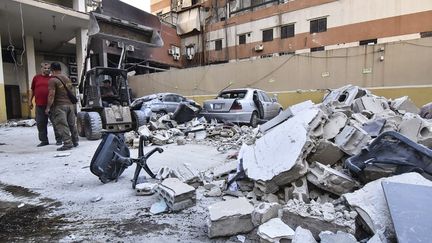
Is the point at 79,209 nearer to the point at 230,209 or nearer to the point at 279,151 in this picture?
the point at 230,209

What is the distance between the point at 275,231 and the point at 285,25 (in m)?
23.1

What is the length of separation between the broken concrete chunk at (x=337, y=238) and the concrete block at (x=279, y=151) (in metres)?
0.98

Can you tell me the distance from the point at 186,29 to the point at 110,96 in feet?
71.7

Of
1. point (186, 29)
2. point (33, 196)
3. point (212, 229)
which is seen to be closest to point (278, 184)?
point (212, 229)

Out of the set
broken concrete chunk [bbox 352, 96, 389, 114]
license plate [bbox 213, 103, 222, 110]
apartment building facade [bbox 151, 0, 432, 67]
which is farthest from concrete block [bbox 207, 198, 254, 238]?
apartment building facade [bbox 151, 0, 432, 67]

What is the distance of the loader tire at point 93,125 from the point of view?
8156 mm

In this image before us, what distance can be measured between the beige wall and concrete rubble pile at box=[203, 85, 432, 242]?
31.8 feet

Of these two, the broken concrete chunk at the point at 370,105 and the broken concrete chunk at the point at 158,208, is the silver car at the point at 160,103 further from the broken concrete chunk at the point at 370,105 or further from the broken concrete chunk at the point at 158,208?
the broken concrete chunk at the point at 158,208

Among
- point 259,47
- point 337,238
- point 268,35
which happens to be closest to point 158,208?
point 337,238

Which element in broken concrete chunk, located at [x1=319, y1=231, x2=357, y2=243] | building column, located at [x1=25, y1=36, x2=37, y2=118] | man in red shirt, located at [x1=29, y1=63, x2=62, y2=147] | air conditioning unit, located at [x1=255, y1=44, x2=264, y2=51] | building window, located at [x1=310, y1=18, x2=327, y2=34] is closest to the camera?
broken concrete chunk, located at [x1=319, y1=231, x2=357, y2=243]

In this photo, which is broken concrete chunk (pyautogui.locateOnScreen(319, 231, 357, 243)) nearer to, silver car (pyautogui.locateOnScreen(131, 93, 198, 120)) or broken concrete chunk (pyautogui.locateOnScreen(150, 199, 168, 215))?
broken concrete chunk (pyautogui.locateOnScreen(150, 199, 168, 215))

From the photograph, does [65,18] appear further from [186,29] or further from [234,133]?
[186,29]

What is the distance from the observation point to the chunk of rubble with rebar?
3.18 meters

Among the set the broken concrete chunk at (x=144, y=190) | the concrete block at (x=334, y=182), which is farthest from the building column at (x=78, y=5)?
the concrete block at (x=334, y=182)
